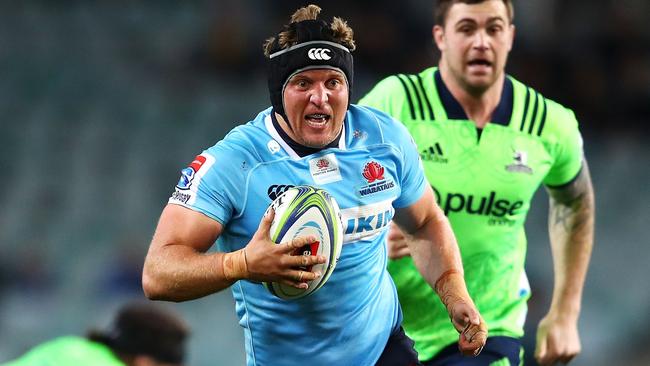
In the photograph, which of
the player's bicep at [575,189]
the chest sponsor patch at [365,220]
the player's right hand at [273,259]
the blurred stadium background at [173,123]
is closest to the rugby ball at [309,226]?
the player's right hand at [273,259]

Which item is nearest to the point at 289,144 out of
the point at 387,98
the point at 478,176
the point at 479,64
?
the point at 387,98

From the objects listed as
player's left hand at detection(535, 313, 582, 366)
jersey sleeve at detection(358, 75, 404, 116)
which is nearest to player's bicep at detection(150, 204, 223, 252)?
jersey sleeve at detection(358, 75, 404, 116)

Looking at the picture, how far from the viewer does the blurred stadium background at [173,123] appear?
11430mm

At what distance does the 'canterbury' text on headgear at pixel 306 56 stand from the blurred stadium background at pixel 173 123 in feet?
20.6

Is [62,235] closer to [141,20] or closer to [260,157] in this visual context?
[141,20]

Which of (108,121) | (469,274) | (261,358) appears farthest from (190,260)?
(108,121)

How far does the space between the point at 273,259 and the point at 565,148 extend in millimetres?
2629

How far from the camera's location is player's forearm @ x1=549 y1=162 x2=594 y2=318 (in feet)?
22.2

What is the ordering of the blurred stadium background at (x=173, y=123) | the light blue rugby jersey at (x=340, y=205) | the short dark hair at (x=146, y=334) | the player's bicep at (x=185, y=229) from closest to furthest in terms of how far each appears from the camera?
the player's bicep at (x=185, y=229), the light blue rugby jersey at (x=340, y=205), the short dark hair at (x=146, y=334), the blurred stadium background at (x=173, y=123)

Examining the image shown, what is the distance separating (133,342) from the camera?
18.7 feet

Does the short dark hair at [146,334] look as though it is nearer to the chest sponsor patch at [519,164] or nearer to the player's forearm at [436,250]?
the player's forearm at [436,250]

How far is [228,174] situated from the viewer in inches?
188

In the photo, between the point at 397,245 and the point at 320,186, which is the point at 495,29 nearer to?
the point at 397,245

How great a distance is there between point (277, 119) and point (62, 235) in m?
7.66
